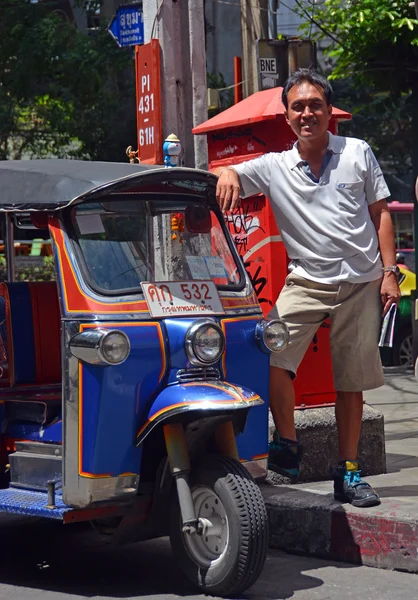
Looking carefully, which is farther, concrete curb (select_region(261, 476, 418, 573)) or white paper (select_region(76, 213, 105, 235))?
concrete curb (select_region(261, 476, 418, 573))

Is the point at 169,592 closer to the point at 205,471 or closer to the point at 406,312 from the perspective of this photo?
the point at 205,471

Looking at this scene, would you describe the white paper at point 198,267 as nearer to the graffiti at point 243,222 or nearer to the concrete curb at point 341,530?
the graffiti at point 243,222

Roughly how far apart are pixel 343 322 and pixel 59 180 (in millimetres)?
1517

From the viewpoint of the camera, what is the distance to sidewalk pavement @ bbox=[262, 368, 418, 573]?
4875 mm

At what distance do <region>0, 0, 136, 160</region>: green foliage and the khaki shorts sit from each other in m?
12.8

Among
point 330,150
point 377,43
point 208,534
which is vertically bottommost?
point 208,534

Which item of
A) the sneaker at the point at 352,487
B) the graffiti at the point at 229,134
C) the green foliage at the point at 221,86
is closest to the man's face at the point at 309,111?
the graffiti at the point at 229,134

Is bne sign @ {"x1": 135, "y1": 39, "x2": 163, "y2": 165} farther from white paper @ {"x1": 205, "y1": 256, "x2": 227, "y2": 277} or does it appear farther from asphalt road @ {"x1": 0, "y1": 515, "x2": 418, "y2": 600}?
asphalt road @ {"x1": 0, "y1": 515, "x2": 418, "y2": 600}

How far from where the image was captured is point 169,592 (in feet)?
15.1

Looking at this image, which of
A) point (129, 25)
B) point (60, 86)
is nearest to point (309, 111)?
point (129, 25)

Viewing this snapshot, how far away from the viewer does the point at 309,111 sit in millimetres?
5121

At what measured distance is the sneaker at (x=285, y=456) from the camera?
17.1 ft

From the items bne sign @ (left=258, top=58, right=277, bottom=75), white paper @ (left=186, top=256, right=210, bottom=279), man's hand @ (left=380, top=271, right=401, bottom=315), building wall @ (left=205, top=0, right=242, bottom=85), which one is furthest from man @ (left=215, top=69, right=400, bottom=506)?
building wall @ (left=205, top=0, right=242, bottom=85)

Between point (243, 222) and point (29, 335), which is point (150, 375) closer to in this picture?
point (29, 335)
